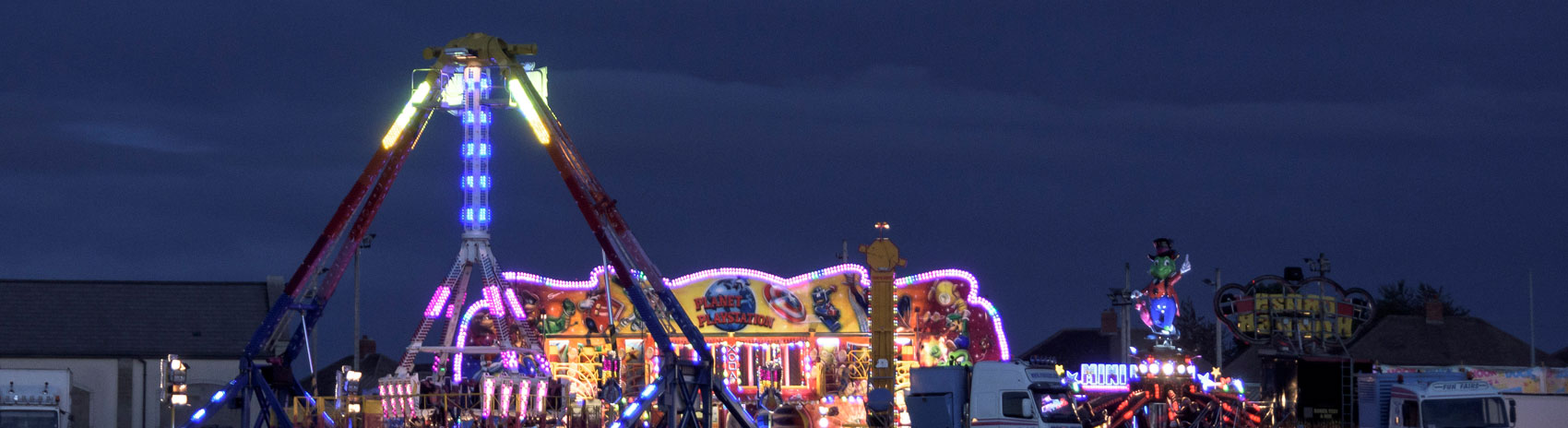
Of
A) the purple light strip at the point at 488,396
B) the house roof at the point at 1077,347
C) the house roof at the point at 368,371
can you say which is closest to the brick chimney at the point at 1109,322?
the house roof at the point at 1077,347

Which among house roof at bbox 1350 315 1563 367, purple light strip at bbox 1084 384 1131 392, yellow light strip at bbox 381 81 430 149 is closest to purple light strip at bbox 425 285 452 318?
yellow light strip at bbox 381 81 430 149

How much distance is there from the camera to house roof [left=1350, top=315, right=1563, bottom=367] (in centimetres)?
8062

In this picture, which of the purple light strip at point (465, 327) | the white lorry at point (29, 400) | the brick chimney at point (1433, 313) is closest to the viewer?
the white lorry at point (29, 400)

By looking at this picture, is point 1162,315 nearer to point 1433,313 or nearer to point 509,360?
point 509,360

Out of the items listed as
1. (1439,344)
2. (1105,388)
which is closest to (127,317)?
(1105,388)

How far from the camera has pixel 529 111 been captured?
48.5 metres

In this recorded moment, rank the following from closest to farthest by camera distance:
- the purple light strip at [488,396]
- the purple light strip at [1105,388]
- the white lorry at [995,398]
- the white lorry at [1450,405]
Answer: the white lorry at [1450,405], the white lorry at [995,398], the purple light strip at [488,396], the purple light strip at [1105,388]

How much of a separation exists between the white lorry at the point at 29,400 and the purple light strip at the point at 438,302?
12028mm

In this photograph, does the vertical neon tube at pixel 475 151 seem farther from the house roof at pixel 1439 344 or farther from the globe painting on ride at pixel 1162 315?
the house roof at pixel 1439 344

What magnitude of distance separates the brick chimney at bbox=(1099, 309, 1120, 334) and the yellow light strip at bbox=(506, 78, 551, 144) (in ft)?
161

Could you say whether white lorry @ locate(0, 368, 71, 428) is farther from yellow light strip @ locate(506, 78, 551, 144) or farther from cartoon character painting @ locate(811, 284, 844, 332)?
cartoon character painting @ locate(811, 284, 844, 332)

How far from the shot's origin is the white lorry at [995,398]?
39.2 meters

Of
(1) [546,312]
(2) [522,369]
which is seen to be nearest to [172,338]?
(1) [546,312]

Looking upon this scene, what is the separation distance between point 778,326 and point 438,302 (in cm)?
1130
